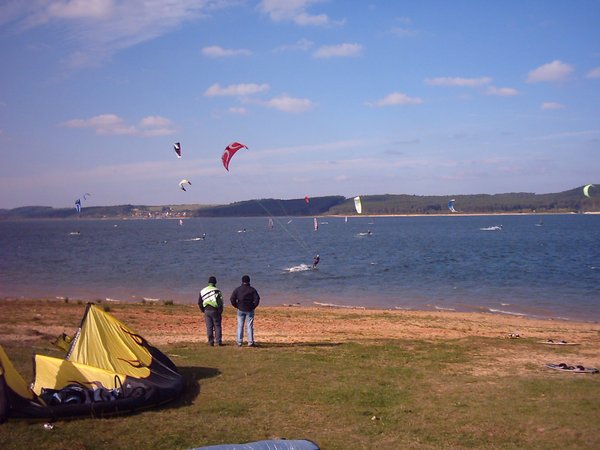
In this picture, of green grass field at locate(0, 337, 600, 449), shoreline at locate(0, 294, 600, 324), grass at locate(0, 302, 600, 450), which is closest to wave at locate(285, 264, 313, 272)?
shoreline at locate(0, 294, 600, 324)

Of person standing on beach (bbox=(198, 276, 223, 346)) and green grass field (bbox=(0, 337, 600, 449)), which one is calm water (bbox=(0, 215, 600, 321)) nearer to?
person standing on beach (bbox=(198, 276, 223, 346))

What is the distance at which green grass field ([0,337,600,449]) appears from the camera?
7012 mm

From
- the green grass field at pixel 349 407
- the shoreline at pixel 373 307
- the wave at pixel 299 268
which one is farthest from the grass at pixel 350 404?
the wave at pixel 299 268

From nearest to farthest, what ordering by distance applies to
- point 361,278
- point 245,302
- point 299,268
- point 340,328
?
point 245,302 → point 340,328 → point 361,278 → point 299,268

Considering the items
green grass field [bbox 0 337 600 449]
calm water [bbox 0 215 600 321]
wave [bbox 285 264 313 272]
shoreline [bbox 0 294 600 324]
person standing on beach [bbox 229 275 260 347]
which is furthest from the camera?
wave [bbox 285 264 313 272]

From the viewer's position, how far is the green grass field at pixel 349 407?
7012mm

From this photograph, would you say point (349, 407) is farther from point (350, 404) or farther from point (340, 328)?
point (340, 328)

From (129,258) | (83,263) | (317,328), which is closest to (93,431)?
(317,328)

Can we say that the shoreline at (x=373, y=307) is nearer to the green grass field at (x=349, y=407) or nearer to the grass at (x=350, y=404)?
the grass at (x=350, y=404)

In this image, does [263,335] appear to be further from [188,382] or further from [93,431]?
[93,431]

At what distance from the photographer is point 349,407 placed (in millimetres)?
8375

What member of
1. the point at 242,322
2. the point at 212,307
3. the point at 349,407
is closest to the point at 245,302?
the point at 242,322

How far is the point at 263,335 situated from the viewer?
15.5 metres

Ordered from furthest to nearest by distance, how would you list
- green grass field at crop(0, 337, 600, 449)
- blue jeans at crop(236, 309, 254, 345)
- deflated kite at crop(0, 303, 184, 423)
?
blue jeans at crop(236, 309, 254, 345), deflated kite at crop(0, 303, 184, 423), green grass field at crop(0, 337, 600, 449)
